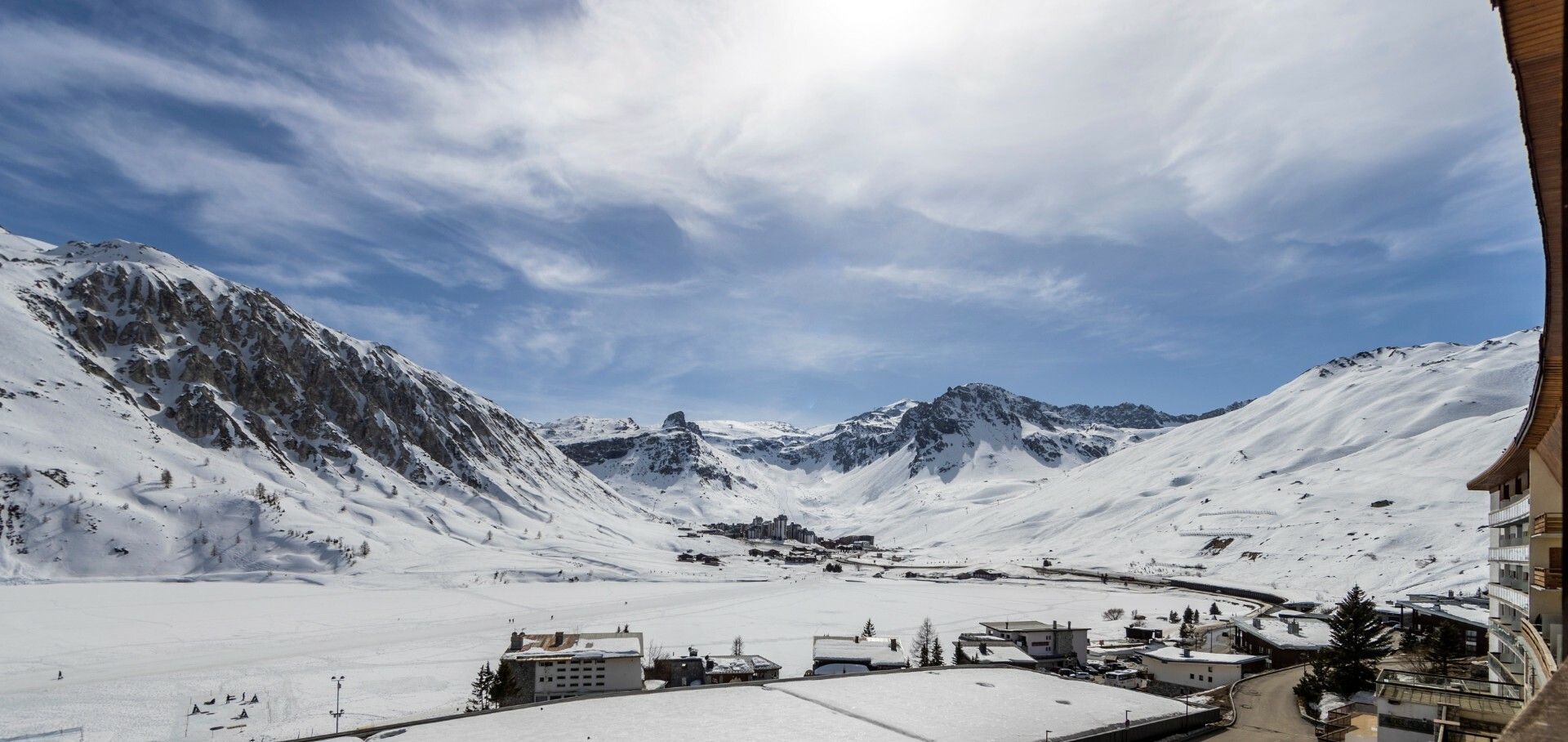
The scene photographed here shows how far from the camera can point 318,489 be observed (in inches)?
6845

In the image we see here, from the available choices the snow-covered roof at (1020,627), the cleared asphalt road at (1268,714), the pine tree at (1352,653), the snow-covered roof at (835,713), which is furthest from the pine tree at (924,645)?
the pine tree at (1352,653)

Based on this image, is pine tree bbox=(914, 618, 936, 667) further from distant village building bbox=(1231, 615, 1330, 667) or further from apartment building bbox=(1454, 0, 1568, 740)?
apartment building bbox=(1454, 0, 1568, 740)

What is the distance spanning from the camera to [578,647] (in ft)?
203

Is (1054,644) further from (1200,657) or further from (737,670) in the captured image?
(737,670)

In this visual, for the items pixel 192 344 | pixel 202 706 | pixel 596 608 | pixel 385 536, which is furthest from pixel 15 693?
pixel 192 344

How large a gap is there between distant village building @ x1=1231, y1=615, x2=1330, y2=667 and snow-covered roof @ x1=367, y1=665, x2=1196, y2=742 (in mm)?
37649

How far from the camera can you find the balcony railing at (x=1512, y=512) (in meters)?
23.4

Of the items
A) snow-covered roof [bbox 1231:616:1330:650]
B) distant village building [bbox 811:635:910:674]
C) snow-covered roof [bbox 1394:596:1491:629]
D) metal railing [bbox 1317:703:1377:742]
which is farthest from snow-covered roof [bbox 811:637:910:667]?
snow-covered roof [bbox 1394:596:1491:629]

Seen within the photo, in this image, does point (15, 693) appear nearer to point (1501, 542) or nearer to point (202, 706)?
point (202, 706)


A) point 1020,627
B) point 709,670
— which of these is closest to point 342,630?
point 709,670

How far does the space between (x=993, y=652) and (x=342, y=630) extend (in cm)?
7100

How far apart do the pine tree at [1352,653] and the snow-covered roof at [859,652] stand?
2622cm

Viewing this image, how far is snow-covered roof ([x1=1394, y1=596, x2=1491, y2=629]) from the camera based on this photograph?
66.9m

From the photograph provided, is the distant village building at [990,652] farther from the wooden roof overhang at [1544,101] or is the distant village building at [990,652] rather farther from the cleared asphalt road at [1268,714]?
the wooden roof overhang at [1544,101]
